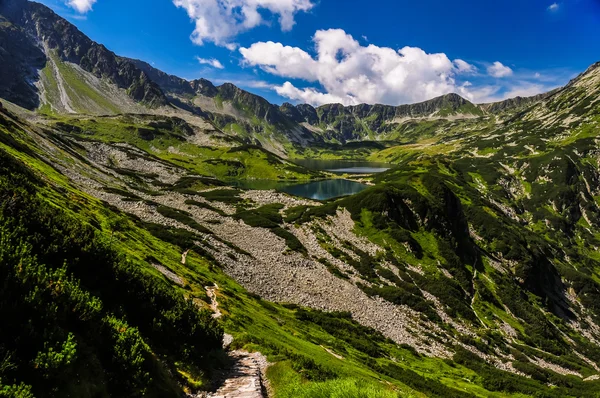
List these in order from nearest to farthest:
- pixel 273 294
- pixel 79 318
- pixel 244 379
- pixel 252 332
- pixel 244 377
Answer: pixel 79 318, pixel 244 379, pixel 244 377, pixel 252 332, pixel 273 294

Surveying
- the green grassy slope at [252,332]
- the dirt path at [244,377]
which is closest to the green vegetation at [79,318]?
the green grassy slope at [252,332]

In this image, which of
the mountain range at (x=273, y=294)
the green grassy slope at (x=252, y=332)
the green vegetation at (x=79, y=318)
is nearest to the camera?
the green vegetation at (x=79, y=318)

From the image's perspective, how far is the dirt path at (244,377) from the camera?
1522cm

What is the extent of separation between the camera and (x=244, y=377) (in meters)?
17.0

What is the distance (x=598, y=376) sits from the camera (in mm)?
69250

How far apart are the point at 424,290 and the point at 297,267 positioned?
32117mm

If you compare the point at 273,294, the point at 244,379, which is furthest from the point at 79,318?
the point at 273,294

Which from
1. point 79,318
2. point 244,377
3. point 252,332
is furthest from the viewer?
point 252,332

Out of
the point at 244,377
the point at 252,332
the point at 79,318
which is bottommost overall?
the point at 252,332

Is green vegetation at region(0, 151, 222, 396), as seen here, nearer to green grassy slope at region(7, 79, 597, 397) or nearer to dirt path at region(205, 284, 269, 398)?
green grassy slope at region(7, 79, 597, 397)

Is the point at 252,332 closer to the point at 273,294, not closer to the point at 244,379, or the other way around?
the point at 244,379

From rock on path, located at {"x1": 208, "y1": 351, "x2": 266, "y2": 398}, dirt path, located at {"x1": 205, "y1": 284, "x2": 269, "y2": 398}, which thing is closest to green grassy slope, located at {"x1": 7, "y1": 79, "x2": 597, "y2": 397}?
dirt path, located at {"x1": 205, "y1": 284, "x2": 269, "y2": 398}

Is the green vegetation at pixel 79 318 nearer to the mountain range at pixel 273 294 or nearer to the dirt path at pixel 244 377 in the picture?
the mountain range at pixel 273 294

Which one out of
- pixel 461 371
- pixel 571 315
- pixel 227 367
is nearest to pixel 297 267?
pixel 461 371
